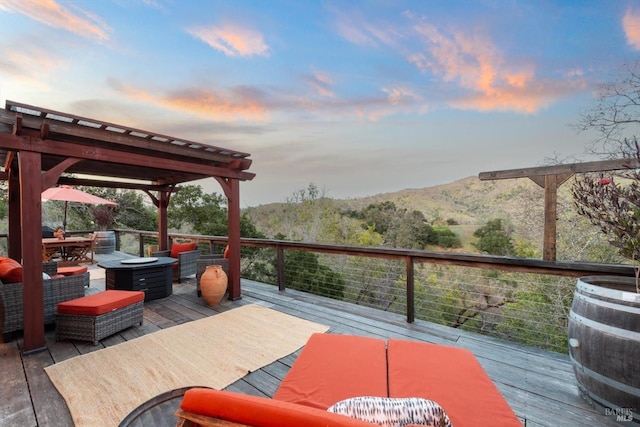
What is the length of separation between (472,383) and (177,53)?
665 centimetres

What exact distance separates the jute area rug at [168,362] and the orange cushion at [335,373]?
1034mm

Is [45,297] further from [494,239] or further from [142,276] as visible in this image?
[494,239]

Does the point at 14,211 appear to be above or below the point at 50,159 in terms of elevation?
below

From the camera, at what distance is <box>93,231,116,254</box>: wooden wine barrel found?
9250 mm

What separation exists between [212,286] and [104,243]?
8045 mm

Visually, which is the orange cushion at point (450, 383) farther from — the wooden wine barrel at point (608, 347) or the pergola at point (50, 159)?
the pergola at point (50, 159)

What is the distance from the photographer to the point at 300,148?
991cm

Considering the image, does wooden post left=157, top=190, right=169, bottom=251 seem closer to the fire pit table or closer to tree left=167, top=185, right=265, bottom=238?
the fire pit table

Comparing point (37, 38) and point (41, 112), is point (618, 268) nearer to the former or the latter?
point (41, 112)

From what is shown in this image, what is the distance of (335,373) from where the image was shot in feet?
4.83

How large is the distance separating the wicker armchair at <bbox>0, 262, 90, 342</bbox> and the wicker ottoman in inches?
19.0

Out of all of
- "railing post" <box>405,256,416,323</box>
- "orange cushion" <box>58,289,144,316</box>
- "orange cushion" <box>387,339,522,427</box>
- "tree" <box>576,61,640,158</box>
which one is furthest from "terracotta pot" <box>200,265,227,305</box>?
"tree" <box>576,61,640,158</box>

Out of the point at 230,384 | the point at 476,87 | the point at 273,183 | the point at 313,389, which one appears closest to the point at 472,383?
the point at 313,389

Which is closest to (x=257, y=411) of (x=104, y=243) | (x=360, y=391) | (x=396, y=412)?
(x=396, y=412)
